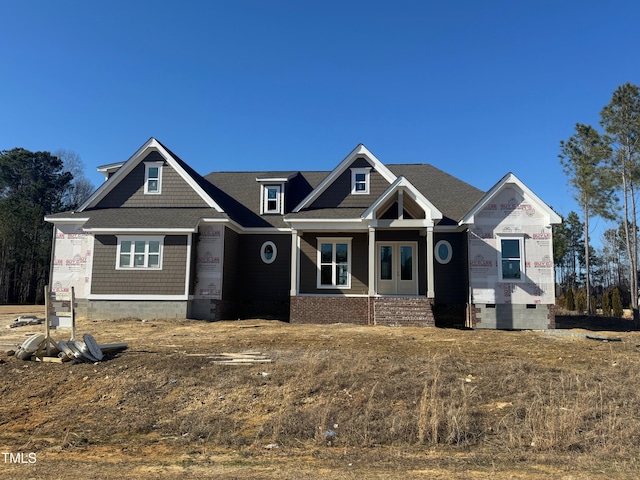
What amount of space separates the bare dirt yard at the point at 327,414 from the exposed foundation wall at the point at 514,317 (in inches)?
236

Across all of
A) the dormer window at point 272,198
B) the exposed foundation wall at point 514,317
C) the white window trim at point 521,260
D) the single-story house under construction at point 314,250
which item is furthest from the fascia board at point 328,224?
the exposed foundation wall at point 514,317

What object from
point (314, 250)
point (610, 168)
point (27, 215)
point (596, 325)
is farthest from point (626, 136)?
point (27, 215)

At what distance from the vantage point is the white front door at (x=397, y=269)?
63.8ft

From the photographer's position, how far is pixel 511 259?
17.2 metres

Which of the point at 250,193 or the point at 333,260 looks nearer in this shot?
the point at 333,260

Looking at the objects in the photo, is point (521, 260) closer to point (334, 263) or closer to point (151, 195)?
point (334, 263)

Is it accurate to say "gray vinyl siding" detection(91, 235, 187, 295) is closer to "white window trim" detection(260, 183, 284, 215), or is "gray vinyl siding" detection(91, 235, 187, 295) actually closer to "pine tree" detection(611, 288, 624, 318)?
"white window trim" detection(260, 183, 284, 215)

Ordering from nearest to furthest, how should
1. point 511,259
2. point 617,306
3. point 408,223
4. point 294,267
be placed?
point 408,223, point 511,259, point 294,267, point 617,306

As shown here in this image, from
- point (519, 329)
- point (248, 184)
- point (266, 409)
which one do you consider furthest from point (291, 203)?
point (266, 409)

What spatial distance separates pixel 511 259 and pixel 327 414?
510 inches

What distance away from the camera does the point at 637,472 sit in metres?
4.71

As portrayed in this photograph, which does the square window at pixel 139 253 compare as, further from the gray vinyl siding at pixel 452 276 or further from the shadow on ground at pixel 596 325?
the shadow on ground at pixel 596 325

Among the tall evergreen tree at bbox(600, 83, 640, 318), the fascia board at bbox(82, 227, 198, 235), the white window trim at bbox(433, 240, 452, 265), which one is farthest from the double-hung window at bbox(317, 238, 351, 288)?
the tall evergreen tree at bbox(600, 83, 640, 318)

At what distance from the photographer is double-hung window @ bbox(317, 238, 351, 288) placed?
18953 millimetres
